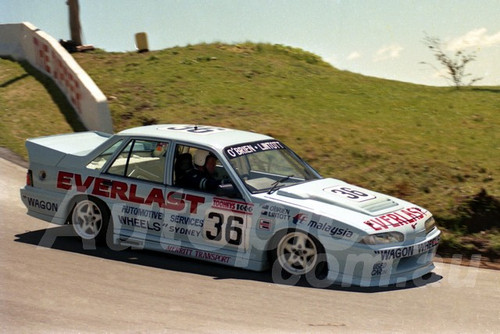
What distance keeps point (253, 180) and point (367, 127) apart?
720 centimetres

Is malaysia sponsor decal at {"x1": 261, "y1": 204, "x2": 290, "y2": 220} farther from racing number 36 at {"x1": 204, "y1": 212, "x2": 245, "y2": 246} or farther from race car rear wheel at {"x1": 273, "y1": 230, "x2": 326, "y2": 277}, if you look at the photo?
racing number 36 at {"x1": 204, "y1": 212, "x2": 245, "y2": 246}

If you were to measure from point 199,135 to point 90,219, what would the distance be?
64.7 inches

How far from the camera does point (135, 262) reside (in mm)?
7789

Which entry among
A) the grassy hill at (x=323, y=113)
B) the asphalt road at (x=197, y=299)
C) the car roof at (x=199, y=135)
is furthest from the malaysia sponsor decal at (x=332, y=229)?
the grassy hill at (x=323, y=113)

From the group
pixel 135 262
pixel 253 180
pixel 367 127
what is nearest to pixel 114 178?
pixel 135 262

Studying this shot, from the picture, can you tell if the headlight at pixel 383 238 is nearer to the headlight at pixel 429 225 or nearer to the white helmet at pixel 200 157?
the headlight at pixel 429 225

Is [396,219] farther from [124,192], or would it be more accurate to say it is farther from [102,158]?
[102,158]

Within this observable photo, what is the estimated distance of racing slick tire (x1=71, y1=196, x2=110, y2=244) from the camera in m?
8.27

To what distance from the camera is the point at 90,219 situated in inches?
330

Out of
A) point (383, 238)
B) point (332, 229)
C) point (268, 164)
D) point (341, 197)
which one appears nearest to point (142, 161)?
point (268, 164)

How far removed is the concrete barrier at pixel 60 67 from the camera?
15.4 meters

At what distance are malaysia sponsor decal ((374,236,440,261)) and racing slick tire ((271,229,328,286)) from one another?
1.93 feet

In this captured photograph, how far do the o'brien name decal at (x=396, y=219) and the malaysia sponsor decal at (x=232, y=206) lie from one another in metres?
1.22

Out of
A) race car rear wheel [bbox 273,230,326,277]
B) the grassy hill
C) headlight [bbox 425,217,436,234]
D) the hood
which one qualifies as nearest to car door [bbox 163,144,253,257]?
race car rear wheel [bbox 273,230,326,277]
